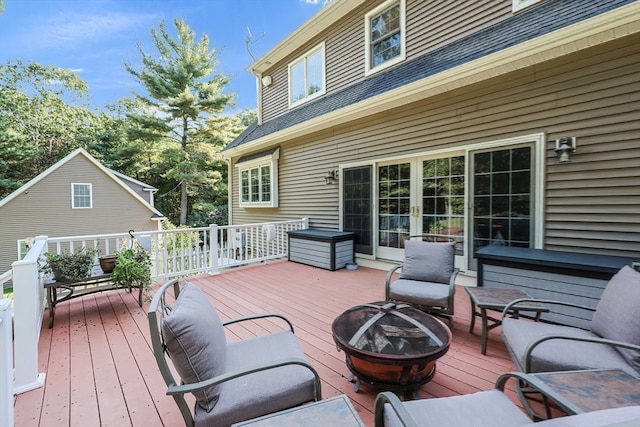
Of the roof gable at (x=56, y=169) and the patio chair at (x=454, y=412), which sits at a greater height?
the roof gable at (x=56, y=169)

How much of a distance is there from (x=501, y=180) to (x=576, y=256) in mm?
1320

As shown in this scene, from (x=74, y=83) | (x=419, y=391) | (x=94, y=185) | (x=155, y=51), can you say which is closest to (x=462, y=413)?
(x=419, y=391)

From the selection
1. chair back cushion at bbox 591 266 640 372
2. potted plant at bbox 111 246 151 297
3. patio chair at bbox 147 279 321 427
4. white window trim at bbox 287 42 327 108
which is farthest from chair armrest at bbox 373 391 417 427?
white window trim at bbox 287 42 327 108

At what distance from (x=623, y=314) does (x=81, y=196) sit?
16258 mm

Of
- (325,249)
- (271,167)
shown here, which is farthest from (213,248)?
(271,167)

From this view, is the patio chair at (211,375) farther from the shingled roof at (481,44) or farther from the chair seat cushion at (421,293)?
the shingled roof at (481,44)

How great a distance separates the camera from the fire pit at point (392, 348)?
1.75 metres

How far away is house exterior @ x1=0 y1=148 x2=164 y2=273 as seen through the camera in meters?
11.1

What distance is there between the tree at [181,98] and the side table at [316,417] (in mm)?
16177

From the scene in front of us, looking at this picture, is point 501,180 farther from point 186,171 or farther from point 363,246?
point 186,171

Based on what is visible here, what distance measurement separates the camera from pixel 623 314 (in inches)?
70.8

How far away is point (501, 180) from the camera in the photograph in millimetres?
4070

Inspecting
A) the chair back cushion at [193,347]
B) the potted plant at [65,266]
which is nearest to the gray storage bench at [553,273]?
the chair back cushion at [193,347]

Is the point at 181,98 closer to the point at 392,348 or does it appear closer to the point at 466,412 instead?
the point at 392,348
